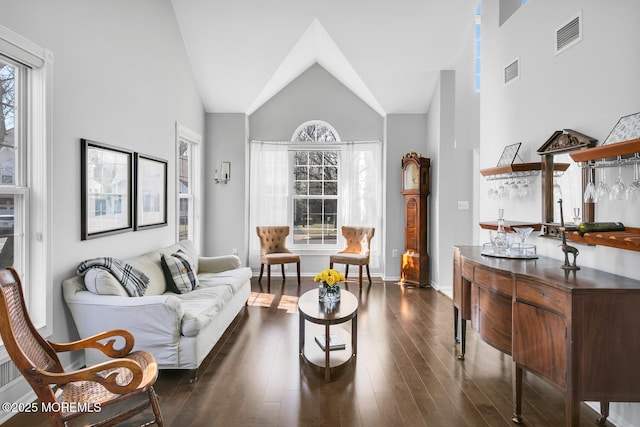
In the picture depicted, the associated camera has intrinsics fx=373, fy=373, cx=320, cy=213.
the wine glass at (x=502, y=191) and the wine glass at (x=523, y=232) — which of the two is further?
the wine glass at (x=502, y=191)

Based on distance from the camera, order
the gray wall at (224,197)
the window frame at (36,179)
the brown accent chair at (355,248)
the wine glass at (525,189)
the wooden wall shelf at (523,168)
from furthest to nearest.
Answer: the gray wall at (224,197) < the brown accent chair at (355,248) < the wine glass at (525,189) < the wooden wall shelf at (523,168) < the window frame at (36,179)

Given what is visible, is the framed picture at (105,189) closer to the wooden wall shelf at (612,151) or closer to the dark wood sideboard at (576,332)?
the dark wood sideboard at (576,332)

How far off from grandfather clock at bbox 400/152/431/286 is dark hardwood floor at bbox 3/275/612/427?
183cm

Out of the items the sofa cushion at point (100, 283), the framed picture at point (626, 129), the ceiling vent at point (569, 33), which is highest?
the ceiling vent at point (569, 33)

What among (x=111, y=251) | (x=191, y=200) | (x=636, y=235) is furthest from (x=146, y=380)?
(x=191, y=200)

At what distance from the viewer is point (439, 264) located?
17.8ft

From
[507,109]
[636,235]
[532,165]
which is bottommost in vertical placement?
[636,235]

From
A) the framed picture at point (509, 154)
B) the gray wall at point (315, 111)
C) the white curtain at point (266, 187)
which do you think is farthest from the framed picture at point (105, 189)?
the framed picture at point (509, 154)

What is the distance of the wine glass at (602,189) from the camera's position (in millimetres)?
2195

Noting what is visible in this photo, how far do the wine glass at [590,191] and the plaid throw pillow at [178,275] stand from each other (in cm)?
336

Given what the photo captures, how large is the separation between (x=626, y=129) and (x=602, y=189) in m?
0.36

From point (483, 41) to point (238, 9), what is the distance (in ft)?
9.19

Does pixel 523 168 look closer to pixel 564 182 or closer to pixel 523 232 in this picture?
pixel 564 182

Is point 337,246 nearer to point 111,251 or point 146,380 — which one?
point 111,251
